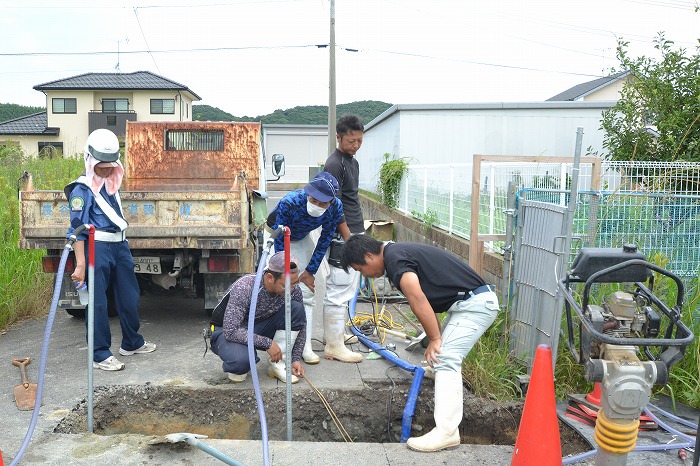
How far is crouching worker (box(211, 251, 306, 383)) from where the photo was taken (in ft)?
15.1

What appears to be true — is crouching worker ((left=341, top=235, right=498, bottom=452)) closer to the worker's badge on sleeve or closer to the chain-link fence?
the chain-link fence

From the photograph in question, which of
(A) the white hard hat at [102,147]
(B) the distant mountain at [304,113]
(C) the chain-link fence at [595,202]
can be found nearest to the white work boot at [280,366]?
(A) the white hard hat at [102,147]

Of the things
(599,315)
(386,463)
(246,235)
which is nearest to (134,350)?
(246,235)

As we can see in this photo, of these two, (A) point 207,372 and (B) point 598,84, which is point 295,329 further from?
(B) point 598,84

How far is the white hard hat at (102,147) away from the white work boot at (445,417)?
304 cm

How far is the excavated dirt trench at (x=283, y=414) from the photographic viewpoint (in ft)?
15.1

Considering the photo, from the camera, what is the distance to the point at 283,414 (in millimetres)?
4734

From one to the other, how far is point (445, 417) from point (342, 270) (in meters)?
1.73

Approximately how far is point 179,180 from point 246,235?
94.0 inches

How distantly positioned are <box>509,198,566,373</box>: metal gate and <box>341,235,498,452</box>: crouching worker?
0.65m

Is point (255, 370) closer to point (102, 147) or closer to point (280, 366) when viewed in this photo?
point (280, 366)

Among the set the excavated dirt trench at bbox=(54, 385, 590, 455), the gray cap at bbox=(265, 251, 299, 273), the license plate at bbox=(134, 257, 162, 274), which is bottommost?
the excavated dirt trench at bbox=(54, 385, 590, 455)

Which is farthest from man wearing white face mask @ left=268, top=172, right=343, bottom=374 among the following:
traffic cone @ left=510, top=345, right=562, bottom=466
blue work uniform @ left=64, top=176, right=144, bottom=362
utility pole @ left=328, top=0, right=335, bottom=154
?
utility pole @ left=328, top=0, right=335, bottom=154

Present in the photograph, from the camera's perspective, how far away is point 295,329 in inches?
194
